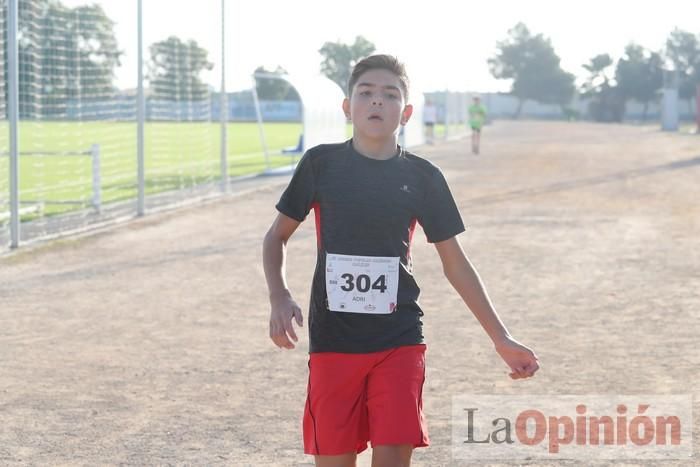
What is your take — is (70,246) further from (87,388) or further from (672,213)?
(672,213)

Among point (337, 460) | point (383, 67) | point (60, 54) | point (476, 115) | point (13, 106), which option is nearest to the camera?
point (337, 460)

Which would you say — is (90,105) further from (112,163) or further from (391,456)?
(391,456)

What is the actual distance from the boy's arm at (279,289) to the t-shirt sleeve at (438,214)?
0.43 metres

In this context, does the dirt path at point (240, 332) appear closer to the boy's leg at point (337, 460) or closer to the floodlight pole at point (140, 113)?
the floodlight pole at point (140, 113)

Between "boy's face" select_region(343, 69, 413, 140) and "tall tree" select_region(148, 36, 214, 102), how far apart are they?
1685 cm

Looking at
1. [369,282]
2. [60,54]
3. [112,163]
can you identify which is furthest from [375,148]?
[112,163]

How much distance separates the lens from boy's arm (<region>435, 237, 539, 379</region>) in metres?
3.94

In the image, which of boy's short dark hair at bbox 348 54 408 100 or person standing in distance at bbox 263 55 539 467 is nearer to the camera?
person standing in distance at bbox 263 55 539 467

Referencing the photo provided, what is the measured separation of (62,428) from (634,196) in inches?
656

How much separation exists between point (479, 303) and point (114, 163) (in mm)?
27441

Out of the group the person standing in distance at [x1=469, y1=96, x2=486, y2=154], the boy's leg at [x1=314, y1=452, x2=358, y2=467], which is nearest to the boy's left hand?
the boy's leg at [x1=314, y1=452, x2=358, y2=467]

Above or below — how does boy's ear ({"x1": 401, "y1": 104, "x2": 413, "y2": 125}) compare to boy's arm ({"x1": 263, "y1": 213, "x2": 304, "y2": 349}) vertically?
above

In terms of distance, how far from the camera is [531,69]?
164000 mm

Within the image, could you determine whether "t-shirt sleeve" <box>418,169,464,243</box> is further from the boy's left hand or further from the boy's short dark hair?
the boy's left hand
